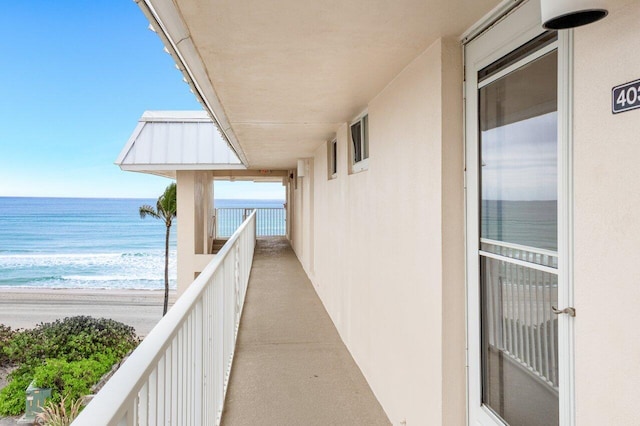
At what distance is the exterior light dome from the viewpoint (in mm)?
1021

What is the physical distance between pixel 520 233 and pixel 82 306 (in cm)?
2291

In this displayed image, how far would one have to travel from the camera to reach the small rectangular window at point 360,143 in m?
3.86

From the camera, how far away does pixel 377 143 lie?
3248 mm

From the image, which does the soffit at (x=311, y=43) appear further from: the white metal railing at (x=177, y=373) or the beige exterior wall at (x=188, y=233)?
the beige exterior wall at (x=188, y=233)

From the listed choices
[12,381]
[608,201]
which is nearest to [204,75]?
[608,201]

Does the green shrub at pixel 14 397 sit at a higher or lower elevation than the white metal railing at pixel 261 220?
lower

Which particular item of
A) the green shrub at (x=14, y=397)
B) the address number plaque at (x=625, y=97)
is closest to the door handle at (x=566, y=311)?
the address number plaque at (x=625, y=97)

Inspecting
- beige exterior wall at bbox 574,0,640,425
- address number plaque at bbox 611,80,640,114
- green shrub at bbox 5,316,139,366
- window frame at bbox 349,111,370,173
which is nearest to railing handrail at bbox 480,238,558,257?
beige exterior wall at bbox 574,0,640,425

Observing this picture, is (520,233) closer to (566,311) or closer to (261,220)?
(566,311)

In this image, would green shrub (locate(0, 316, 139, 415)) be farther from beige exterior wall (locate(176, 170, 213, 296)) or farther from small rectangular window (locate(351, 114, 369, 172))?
small rectangular window (locate(351, 114, 369, 172))

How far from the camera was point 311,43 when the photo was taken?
2.17m

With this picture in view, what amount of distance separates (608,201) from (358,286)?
2.83 m

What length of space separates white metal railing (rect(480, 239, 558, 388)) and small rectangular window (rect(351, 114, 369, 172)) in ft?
6.54

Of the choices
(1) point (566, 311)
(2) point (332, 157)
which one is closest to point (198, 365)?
(1) point (566, 311)
